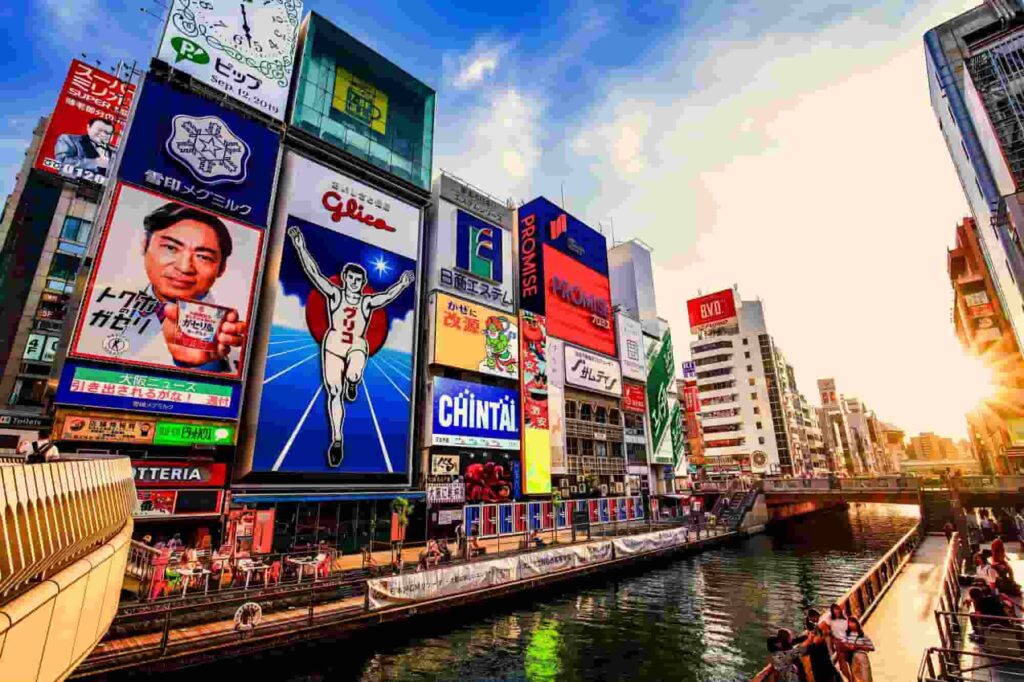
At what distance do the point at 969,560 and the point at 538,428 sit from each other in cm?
2971

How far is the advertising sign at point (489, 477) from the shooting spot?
127ft

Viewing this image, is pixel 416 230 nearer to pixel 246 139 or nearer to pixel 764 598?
pixel 246 139

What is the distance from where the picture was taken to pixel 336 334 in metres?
32.9

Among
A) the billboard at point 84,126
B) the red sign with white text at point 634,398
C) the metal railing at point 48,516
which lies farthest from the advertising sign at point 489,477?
the billboard at point 84,126

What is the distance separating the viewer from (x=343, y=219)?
116 feet

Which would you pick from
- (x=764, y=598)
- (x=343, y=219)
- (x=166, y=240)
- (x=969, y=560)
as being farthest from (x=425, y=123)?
(x=969, y=560)

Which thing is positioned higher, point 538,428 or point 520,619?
point 538,428

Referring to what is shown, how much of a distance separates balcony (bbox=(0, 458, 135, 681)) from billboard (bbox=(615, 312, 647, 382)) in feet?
186

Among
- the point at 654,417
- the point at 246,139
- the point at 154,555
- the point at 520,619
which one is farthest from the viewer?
the point at 654,417

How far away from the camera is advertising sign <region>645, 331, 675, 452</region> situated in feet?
206

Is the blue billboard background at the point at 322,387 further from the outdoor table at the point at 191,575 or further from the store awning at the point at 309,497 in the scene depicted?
the outdoor table at the point at 191,575

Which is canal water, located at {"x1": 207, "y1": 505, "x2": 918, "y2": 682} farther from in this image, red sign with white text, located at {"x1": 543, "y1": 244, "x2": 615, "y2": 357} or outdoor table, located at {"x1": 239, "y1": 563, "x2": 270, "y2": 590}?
red sign with white text, located at {"x1": 543, "y1": 244, "x2": 615, "y2": 357}

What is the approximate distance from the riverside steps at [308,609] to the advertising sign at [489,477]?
43.1 ft

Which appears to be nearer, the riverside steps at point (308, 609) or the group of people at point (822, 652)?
the group of people at point (822, 652)
